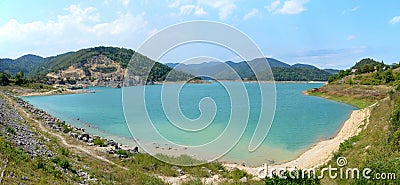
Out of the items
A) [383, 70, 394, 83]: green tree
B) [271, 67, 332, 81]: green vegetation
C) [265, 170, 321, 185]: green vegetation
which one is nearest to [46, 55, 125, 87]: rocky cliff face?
[271, 67, 332, 81]: green vegetation

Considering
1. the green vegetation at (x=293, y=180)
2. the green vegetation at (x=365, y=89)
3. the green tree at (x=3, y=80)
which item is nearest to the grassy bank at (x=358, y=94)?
the green vegetation at (x=365, y=89)

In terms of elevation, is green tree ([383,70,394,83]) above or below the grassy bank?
above

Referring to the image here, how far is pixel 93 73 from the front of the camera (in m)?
143

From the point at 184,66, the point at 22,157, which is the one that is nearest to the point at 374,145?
the point at 184,66

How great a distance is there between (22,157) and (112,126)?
22.2 metres

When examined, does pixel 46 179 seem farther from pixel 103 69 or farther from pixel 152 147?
pixel 103 69

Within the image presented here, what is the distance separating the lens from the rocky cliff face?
130625mm

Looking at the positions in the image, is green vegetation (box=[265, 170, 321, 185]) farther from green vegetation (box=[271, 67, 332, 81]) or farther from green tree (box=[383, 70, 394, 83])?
green vegetation (box=[271, 67, 332, 81])

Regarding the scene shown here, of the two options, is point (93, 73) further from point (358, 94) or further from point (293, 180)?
point (293, 180)

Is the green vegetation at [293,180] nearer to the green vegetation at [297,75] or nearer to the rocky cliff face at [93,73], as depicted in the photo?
the rocky cliff face at [93,73]

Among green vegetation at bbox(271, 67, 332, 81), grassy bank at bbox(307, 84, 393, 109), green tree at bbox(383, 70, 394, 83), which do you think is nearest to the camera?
grassy bank at bbox(307, 84, 393, 109)

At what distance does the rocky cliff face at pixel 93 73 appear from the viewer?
131m

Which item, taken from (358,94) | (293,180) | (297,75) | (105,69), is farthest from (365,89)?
(105,69)

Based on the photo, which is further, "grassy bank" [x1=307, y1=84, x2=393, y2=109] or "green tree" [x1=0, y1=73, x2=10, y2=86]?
"green tree" [x1=0, y1=73, x2=10, y2=86]
